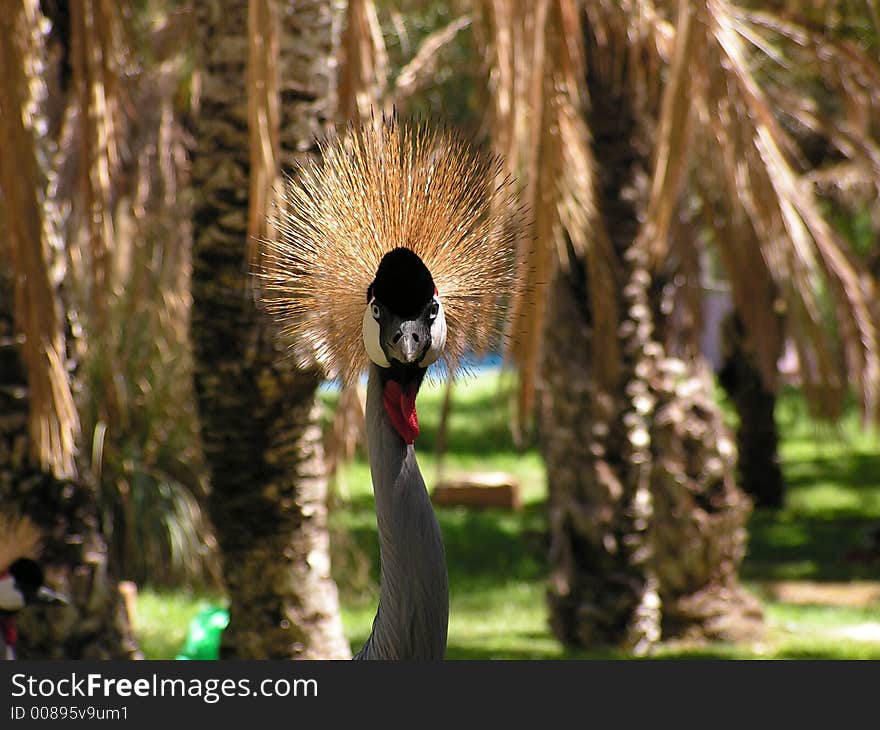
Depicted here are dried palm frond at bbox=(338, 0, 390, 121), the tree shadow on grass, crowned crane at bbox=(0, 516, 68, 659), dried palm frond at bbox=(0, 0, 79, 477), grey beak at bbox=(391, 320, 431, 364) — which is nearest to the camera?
grey beak at bbox=(391, 320, 431, 364)

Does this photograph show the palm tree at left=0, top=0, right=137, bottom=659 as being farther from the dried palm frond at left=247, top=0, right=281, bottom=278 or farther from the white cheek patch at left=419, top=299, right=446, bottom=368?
the white cheek patch at left=419, top=299, right=446, bottom=368

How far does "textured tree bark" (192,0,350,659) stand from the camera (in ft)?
14.2

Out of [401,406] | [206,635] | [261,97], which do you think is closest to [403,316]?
[401,406]

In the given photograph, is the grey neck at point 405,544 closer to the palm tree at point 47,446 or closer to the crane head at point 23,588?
the palm tree at point 47,446

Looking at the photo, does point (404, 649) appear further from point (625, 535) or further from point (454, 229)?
point (625, 535)

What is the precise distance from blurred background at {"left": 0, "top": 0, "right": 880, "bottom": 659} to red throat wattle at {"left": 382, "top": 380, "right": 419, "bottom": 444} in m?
0.37

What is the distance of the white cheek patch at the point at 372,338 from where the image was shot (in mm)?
2465

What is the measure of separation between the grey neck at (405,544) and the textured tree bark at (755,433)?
10.8m

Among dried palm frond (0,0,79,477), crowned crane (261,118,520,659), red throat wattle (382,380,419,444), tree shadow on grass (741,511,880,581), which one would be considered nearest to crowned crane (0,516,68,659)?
dried palm frond (0,0,79,477)

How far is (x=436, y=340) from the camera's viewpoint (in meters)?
2.48

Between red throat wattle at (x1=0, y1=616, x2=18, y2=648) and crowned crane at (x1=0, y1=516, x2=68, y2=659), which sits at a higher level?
crowned crane at (x1=0, y1=516, x2=68, y2=659)

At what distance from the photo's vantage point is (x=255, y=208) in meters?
3.42

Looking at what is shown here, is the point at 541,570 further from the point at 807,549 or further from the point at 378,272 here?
the point at 378,272

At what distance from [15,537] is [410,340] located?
2672mm
